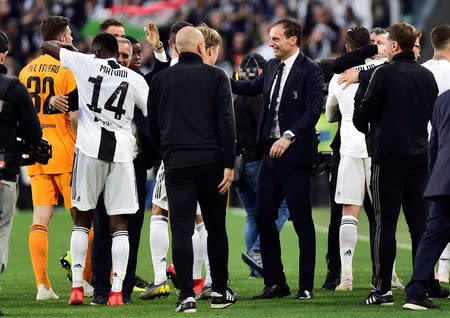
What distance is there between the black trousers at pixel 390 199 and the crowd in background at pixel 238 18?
15291 millimetres

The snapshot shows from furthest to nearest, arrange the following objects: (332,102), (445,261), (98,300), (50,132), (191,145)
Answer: (445,261)
(332,102)
(50,132)
(98,300)
(191,145)

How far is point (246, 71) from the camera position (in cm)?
1073

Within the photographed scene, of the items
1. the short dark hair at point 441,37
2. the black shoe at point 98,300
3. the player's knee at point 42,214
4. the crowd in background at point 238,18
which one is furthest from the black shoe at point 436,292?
the crowd in background at point 238,18

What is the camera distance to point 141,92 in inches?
336

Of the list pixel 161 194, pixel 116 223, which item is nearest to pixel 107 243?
pixel 116 223

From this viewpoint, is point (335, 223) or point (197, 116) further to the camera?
point (335, 223)

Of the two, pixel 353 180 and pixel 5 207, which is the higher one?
pixel 353 180

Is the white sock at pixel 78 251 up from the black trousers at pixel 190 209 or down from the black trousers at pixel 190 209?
down

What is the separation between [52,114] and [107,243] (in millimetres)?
1318

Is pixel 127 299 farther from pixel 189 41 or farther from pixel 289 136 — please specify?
pixel 189 41

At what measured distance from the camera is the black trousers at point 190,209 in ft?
25.6

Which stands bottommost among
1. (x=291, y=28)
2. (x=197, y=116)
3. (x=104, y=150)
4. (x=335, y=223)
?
(x=335, y=223)

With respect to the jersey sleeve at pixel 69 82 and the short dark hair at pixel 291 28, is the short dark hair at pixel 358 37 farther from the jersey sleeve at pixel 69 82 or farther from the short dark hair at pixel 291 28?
the jersey sleeve at pixel 69 82

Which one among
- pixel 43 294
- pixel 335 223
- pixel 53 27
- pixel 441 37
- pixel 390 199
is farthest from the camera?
pixel 335 223
